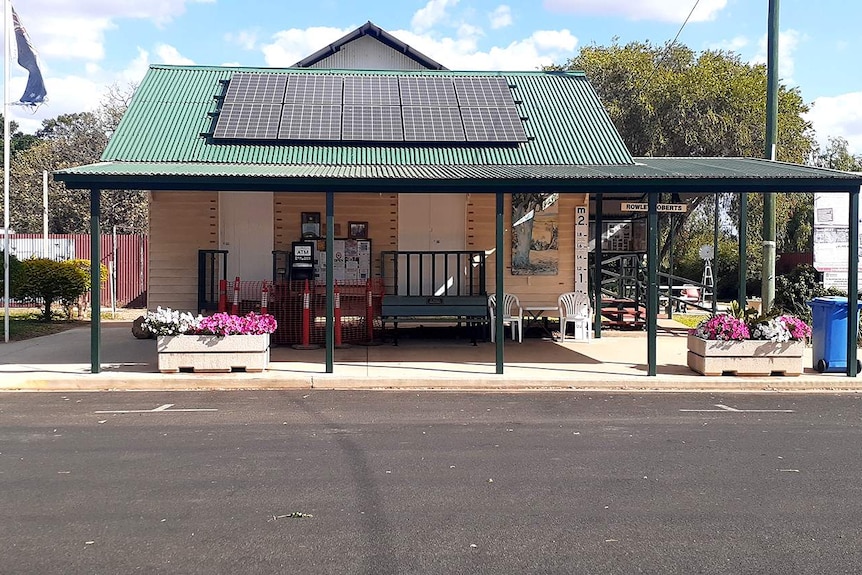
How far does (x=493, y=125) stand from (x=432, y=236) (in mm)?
2486

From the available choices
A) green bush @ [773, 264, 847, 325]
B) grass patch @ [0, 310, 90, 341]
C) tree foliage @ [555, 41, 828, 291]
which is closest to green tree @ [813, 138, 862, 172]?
tree foliage @ [555, 41, 828, 291]

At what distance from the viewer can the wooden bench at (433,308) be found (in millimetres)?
13969

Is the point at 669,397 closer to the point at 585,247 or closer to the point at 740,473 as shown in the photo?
the point at 740,473

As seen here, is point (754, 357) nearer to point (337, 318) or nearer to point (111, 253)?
point (337, 318)

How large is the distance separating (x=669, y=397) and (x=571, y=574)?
20.7 ft

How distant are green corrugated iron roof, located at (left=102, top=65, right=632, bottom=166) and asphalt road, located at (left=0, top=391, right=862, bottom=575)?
569 centimetres

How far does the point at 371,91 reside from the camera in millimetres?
16438

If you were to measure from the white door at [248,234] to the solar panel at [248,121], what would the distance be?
152 cm

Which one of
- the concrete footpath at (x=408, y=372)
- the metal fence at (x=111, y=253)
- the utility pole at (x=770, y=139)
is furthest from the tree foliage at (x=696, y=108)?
the metal fence at (x=111, y=253)

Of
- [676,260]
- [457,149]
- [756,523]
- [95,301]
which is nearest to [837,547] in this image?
[756,523]

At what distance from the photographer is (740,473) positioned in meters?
6.41

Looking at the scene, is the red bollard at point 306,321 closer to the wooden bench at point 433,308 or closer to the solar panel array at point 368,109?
the wooden bench at point 433,308

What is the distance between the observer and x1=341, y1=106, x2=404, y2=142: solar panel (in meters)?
14.6

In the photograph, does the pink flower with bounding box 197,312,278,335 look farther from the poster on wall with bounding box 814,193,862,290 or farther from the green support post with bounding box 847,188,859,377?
the poster on wall with bounding box 814,193,862,290
